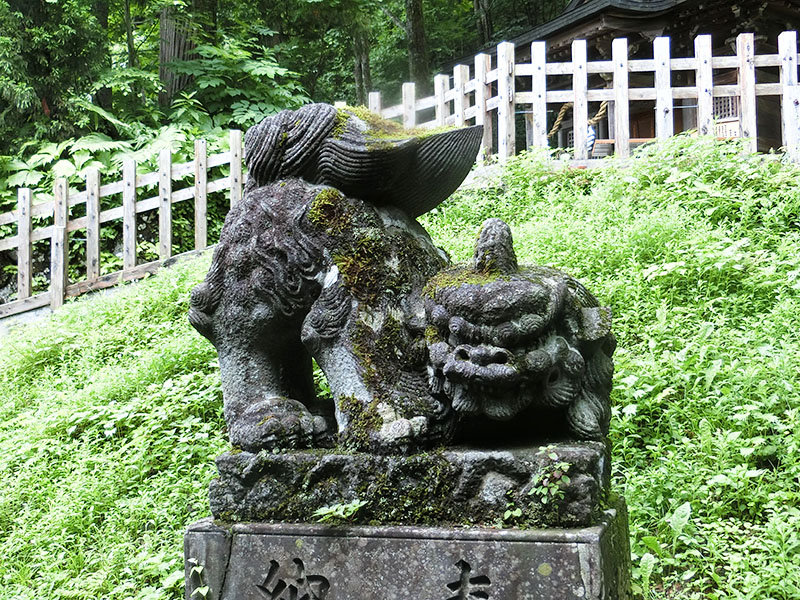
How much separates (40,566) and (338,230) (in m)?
2.44

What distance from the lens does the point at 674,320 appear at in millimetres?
4629

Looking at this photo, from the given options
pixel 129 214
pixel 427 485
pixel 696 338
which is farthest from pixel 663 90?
pixel 427 485

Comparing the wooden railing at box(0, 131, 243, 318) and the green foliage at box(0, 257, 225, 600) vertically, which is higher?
the wooden railing at box(0, 131, 243, 318)

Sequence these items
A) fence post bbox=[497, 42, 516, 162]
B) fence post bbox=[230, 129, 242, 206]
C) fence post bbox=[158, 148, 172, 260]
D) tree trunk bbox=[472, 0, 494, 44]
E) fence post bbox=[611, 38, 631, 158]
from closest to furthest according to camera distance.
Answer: fence post bbox=[611, 38, 631, 158]
fence post bbox=[497, 42, 516, 162]
fence post bbox=[230, 129, 242, 206]
fence post bbox=[158, 148, 172, 260]
tree trunk bbox=[472, 0, 494, 44]

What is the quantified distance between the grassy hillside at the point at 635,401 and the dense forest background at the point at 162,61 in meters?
5.51

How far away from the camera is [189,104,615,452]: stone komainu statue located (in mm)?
2229

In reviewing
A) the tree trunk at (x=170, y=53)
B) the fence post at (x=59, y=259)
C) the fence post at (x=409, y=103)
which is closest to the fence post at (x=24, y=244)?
the fence post at (x=59, y=259)

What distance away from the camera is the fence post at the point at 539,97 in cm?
903

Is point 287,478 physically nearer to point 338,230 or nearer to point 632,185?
point 338,230

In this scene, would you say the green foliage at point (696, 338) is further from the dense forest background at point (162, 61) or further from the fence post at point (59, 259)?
the dense forest background at point (162, 61)

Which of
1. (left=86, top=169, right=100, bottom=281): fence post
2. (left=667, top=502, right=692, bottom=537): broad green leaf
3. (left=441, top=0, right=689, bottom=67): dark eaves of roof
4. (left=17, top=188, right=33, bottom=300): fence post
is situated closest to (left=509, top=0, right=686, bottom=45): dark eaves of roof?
(left=441, top=0, right=689, bottom=67): dark eaves of roof

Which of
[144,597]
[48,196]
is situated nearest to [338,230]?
[144,597]

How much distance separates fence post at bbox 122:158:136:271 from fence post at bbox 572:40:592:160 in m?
5.22

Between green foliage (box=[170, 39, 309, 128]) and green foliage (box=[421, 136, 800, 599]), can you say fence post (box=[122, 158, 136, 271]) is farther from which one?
green foliage (box=[421, 136, 800, 599])
